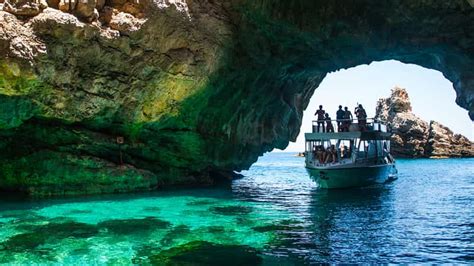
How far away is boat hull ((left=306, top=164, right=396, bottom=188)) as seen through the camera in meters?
26.7

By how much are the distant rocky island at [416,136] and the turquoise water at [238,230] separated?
2522 inches

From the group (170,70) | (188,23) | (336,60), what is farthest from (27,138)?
(336,60)

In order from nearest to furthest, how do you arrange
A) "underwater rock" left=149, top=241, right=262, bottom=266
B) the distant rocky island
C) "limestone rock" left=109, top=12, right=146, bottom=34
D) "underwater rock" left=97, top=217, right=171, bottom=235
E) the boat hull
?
1. "underwater rock" left=149, top=241, right=262, bottom=266
2. "underwater rock" left=97, top=217, right=171, bottom=235
3. "limestone rock" left=109, top=12, right=146, bottom=34
4. the boat hull
5. the distant rocky island

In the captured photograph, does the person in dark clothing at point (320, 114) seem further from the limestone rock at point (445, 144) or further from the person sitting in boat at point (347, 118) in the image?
the limestone rock at point (445, 144)

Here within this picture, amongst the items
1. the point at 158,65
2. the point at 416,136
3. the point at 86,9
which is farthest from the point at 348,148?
the point at 416,136

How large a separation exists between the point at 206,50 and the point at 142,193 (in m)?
9.60

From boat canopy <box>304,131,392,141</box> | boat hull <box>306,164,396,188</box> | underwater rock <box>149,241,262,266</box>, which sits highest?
boat canopy <box>304,131,392,141</box>

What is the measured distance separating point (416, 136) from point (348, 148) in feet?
209

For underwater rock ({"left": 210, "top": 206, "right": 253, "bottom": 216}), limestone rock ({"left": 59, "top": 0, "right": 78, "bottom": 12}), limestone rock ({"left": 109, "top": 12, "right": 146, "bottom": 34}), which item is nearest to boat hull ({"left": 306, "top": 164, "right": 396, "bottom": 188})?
underwater rock ({"left": 210, "top": 206, "right": 253, "bottom": 216})

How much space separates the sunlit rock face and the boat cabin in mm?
4775

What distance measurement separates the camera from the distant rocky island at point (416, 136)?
8500 centimetres

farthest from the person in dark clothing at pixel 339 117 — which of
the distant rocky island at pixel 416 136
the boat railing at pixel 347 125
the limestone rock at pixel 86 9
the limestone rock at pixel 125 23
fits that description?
the distant rocky island at pixel 416 136

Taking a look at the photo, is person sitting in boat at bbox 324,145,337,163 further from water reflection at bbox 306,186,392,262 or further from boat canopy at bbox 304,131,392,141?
water reflection at bbox 306,186,392,262

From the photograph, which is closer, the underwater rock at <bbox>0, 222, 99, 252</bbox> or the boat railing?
the underwater rock at <bbox>0, 222, 99, 252</bbox>
